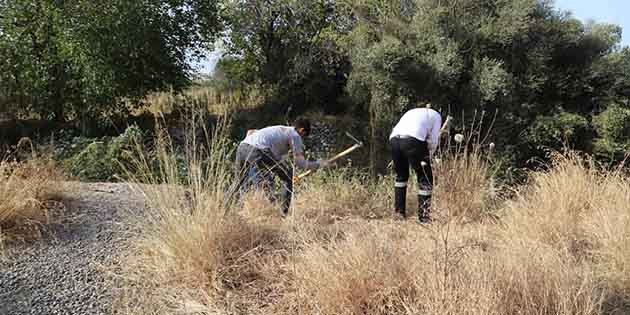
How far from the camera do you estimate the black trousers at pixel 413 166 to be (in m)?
3.79

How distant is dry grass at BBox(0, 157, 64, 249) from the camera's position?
9.41ft

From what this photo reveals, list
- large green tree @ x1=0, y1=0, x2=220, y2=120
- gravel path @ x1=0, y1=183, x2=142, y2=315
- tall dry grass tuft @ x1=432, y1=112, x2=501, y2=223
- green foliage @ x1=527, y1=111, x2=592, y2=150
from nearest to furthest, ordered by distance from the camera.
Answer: gravel path @ x1=0, y1=183, x2=142, y2=315 → tall dry grass tuft @ x1=432, y1=112, x2=501, y2=223 → large green tree @ x1=0, y1=0, x2=220, y2=120 → green foliage @ x1=527, y1=111, x2=592, y2=150

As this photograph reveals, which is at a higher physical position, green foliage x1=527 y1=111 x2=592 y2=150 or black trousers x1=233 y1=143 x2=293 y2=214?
black trousers x1=233 y1=143 x2=293 y2=214

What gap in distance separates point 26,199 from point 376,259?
8.03 feet

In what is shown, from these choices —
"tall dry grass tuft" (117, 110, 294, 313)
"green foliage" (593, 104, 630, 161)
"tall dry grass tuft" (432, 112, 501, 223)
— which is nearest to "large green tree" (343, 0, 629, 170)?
"green foliage" (593, 104, 630, 161)

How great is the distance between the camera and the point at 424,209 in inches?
141

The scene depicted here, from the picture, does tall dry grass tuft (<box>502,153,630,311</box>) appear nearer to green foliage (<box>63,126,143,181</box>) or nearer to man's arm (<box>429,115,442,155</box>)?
man's arm (<box>429,115,442,155</box>)

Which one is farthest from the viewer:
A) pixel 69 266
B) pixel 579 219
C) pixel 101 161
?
pixel 101 161

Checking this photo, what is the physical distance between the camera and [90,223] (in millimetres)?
3166

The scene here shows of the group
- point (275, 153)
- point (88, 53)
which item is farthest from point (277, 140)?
point (88, 53)

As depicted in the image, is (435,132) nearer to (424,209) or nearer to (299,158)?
(424,209)

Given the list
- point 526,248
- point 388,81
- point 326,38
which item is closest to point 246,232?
point 526,248

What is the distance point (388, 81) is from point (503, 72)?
8.24ft

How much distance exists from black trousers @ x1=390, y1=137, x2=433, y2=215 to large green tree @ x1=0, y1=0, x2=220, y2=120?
6.55 m
